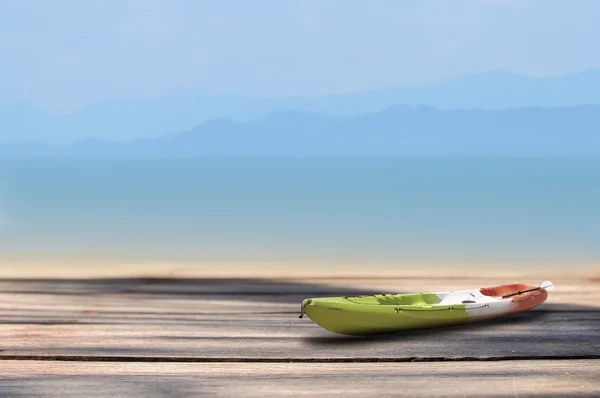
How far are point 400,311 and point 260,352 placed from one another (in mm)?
1350

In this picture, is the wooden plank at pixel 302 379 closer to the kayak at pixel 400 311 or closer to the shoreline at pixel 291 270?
the kayak at pixel 400 311

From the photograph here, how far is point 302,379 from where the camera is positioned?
647 cm

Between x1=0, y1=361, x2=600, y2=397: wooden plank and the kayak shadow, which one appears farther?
the kayak shadow

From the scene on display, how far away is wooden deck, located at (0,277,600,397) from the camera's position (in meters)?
6.29

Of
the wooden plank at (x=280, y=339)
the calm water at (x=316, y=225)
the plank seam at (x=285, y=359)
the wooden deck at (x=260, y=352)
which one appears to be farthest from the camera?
the calm water at (x=316, y=225)

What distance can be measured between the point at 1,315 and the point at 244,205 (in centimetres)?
2917

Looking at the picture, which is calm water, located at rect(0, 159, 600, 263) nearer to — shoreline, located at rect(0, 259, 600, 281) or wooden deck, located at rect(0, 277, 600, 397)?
shoreline, located at rect(0, 259, 600, 281)

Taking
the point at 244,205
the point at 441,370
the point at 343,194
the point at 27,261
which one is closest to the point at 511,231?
the point at 27,261

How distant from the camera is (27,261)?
17.2 m

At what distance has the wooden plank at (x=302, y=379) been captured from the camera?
6.15 metres

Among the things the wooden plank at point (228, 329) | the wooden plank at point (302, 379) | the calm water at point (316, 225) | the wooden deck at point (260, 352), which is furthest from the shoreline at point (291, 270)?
the wooden plank at point (302, 379)

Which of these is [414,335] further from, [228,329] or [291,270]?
[291,270]

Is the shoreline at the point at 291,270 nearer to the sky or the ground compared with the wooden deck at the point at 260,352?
nearer to the sky

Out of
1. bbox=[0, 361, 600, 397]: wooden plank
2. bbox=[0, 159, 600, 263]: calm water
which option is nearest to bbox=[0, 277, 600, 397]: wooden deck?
bbox=[0, 361, 600, 397]: wooden plank
